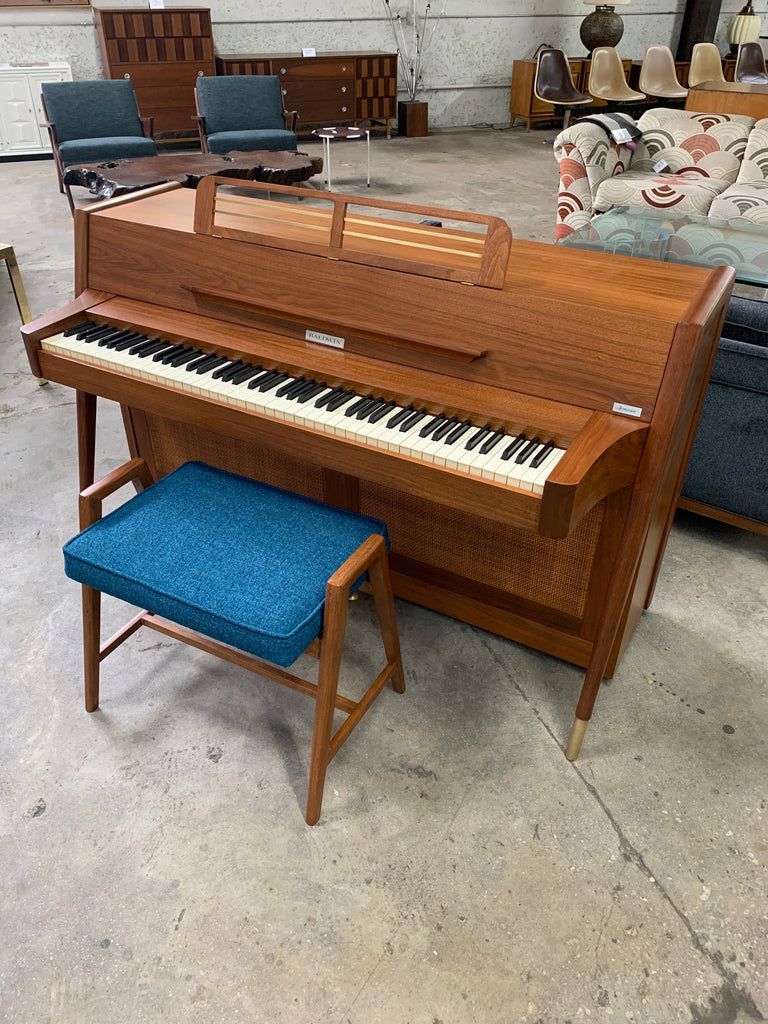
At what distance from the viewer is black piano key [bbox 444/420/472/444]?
1.51 m

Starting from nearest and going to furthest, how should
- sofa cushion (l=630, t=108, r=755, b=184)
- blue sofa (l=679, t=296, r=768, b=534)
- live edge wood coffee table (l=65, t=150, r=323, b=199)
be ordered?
blue sofa (l=679, t=296, r=768, b=534) → sofa cushion (l=630, t=108, r=755, b=184) → live edge wood coffee table (l=65, t=150, r=323, b=199)

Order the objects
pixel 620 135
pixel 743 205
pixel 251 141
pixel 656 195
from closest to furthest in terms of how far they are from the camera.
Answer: pixel 743 205 → pixel 656 195 → pixel 620 135 → pixel 251 141

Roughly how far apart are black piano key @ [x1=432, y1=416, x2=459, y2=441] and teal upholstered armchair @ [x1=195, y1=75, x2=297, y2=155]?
5.71 metres

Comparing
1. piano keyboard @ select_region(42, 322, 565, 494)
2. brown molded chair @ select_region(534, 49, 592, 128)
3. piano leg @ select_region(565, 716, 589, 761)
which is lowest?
piano leg @ select_region(565, 716, 589, 761)

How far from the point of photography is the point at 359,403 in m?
1.63

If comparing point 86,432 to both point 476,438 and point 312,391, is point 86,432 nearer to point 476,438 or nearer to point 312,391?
point 312,391

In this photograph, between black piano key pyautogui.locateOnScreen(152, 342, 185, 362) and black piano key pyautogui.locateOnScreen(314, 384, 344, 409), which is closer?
black piano key pyautogui.locateOnScreen(314, 384, 344, 409)

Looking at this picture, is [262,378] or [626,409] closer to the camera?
[626,409]

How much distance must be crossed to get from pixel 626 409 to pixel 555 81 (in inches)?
305

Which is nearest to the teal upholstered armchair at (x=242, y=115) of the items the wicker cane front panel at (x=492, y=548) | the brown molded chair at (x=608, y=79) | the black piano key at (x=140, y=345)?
the brown molded chair at (x=608, y=79)

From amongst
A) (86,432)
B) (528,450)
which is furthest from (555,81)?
(528,450)

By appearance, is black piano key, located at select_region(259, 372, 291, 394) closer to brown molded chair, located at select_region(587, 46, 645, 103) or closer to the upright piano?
the upright piano

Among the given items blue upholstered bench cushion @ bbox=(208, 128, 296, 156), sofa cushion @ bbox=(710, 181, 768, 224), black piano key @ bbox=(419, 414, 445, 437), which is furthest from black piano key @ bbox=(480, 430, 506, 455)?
blue upholstered bench cushion @ bbox=(208, 128, 296, 156)

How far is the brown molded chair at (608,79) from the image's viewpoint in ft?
25.2
